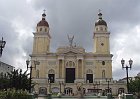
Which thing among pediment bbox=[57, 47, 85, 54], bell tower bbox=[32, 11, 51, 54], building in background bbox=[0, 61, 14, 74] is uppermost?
bell tower bbox=[32, 11, 51, 54]

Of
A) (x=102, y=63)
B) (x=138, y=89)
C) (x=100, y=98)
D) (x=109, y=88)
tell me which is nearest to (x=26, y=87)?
(x=100, y=98)

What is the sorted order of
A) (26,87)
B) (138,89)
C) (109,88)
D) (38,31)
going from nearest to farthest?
1. (26,87)
2. (138,89)
3. (109,88)
4. (38,31)

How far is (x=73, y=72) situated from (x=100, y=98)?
4159cm

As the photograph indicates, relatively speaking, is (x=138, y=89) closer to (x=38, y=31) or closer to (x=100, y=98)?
(x=100, y=98)

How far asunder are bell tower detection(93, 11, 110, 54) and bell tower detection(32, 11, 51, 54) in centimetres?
1662

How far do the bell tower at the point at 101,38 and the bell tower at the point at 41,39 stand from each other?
16.6 meters

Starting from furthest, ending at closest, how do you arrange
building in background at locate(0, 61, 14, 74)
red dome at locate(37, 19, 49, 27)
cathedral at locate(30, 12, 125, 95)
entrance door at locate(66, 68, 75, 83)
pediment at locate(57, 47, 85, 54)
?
red dome at locate(37, 19, 49, 27)
pediment at locate(57, 47, 85, 54)
entrance door at locate(66, 68, 75, 83)
cathedral at locate(30, 12, 125, 95)
building in background at locate(0, 61, 14, 74)

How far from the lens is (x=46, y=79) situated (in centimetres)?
8462

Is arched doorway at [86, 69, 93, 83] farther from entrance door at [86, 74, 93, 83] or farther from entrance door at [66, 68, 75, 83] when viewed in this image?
entrance door at [66, 68, 75, 83]

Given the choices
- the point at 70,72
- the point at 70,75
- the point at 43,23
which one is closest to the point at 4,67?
the point at 70,75

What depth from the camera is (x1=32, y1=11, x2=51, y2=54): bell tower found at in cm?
8862

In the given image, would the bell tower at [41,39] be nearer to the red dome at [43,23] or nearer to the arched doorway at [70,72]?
the red dome at [43,23]

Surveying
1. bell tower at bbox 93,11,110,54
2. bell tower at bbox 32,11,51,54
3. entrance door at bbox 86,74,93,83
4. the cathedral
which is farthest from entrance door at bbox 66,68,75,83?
bell tower at bbox 93,11,110,54

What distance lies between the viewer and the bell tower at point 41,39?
8862cm
